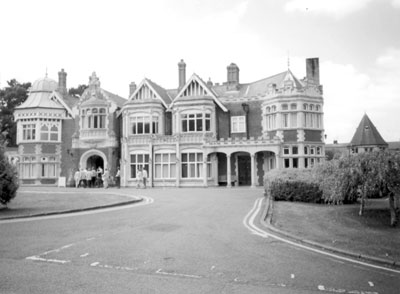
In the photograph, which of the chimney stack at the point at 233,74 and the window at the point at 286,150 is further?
the chimney stack at the point at 233,74

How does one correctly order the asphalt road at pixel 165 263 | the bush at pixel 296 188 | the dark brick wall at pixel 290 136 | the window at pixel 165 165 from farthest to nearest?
the window at pixel 165 165
the dark brick wall at pixel 290 136
the bush at pixel 296 188
the asphalt road at pixel 165 263

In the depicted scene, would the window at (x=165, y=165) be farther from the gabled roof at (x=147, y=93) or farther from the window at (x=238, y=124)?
the window at (x=238, y=124)

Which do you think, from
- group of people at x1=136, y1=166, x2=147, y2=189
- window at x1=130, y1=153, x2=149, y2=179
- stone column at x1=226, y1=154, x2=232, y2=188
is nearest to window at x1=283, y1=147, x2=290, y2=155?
stone column at x1=226, y1=154, x2=232, y2=188

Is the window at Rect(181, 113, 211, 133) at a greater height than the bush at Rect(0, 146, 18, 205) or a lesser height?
greater

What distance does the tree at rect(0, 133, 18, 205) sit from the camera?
15.9 metres

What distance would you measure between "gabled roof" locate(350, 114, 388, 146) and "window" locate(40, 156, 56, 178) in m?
36.8

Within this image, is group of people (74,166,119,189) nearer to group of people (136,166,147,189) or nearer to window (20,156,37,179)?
group of people (136,166,147,189)

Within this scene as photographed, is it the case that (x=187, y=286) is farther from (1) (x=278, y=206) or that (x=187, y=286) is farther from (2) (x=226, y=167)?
(2) (x=226, y=167)

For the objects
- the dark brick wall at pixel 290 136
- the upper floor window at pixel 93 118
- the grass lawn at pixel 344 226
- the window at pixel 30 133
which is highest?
the upper floor window at pixel 93 118

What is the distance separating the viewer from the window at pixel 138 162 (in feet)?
117

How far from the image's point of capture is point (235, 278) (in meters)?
6.63

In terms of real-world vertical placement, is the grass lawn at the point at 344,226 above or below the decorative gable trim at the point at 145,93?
below

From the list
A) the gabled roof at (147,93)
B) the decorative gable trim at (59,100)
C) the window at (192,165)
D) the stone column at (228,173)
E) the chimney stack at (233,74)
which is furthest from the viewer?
the decorative gable trim at (59,100)

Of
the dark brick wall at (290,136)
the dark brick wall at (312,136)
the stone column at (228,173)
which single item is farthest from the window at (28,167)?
the dark brick wall at (312,136)
